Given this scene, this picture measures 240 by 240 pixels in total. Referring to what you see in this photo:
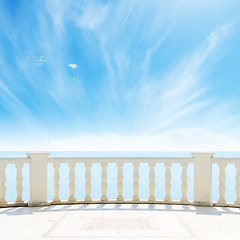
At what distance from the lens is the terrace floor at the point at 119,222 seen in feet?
12.9

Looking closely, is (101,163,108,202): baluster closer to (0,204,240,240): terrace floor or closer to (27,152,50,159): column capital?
(0,204,240,240): terrace floor

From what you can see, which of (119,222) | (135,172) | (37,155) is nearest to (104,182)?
(135,172)

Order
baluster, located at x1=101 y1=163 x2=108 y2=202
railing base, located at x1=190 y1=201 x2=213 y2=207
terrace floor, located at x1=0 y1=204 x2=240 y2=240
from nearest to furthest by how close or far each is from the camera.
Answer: terrace floor, located at x1=0 y1=204 x2=240 y2=240, railing base, located at x1=190 y1=201 x2=213 y2=207, baluster, located at x1=101 y1=163 x2=108 y2=202

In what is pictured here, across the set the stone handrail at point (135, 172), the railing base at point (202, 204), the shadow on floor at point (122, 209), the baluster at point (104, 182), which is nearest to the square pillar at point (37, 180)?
the stone handrail at point (135, 172)

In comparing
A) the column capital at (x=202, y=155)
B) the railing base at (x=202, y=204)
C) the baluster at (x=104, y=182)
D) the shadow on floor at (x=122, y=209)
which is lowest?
the shadow on floor at (x=122, y=209)

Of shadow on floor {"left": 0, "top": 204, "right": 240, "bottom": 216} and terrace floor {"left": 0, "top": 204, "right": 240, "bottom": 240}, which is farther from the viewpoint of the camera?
shadow on floor {"left": 0, "top": 204, "right": 240, "bottom": 216}

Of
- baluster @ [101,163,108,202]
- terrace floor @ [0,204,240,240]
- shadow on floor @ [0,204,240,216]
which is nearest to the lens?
terrace floor @ [0,204,240,240]

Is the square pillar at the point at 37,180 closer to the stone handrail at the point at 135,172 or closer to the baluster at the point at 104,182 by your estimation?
the stone handrail at the point at 135,172

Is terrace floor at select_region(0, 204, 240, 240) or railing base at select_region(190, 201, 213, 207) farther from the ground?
railing base at select_region(190, 201, 213, 207)

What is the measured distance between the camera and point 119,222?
4484mm

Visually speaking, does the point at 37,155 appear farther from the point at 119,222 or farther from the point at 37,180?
the point at 119,222

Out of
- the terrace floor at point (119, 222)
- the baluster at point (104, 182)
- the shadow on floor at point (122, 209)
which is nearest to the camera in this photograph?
the terrace floor at point (119, 222)

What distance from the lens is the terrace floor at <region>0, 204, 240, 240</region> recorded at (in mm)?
3945

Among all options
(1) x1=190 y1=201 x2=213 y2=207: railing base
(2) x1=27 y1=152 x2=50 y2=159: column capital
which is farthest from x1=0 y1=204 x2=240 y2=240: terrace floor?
(2) x1=27 y1=152 x2=50 y2=159: column capital
